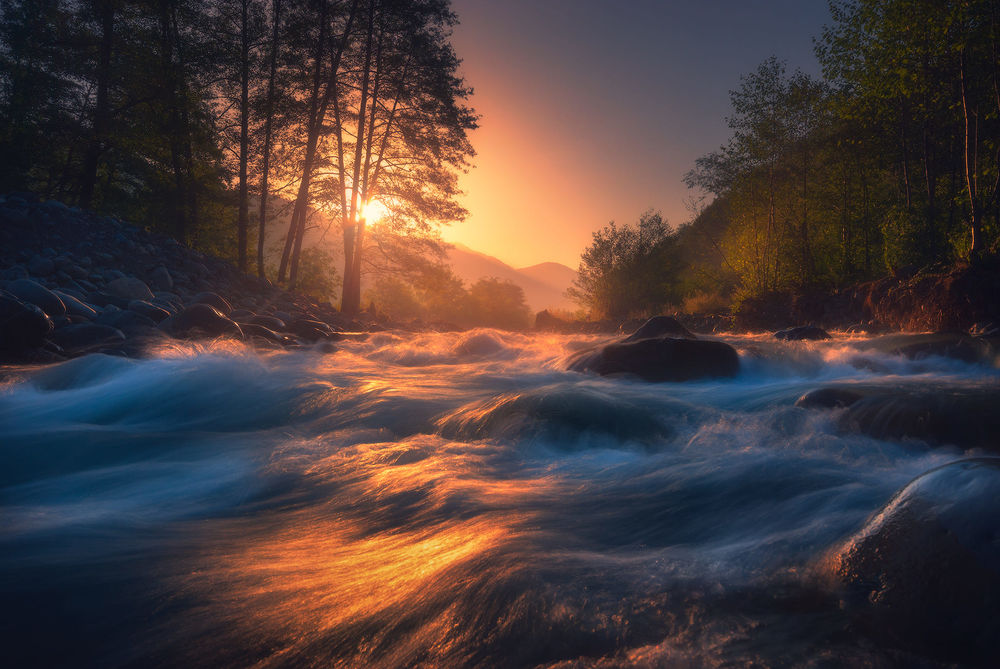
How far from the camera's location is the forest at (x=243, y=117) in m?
18.6

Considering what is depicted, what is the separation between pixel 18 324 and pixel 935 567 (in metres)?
10.7

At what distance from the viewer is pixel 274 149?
71.0 ft

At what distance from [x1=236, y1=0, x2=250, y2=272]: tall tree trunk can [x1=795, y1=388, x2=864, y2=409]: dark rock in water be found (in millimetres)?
19055

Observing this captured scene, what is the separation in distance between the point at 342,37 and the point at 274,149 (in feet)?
17.1

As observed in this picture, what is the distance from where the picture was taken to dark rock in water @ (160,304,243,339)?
9.68 meters

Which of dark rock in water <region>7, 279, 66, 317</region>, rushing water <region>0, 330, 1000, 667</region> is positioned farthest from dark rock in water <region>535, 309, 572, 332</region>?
rushing water <region>0, 330, 1000, 667</region>

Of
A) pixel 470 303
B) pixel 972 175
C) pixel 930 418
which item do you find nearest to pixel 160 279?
pixel 930 418

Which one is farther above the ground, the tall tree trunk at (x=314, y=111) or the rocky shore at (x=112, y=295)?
the tall tree trunk at (x=314, y=111)

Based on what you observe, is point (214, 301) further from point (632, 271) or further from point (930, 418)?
point (632, 271)

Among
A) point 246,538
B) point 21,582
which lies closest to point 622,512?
point 246,538

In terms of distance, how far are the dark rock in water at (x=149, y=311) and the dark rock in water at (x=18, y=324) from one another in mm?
2116

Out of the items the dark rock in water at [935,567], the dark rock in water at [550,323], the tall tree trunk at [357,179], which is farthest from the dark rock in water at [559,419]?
the dark rock in water at [550,323]

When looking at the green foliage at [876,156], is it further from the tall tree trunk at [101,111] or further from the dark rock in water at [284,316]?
the tall tree trunk at [101,111]

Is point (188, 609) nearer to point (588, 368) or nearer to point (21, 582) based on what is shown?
point (21, 582)
